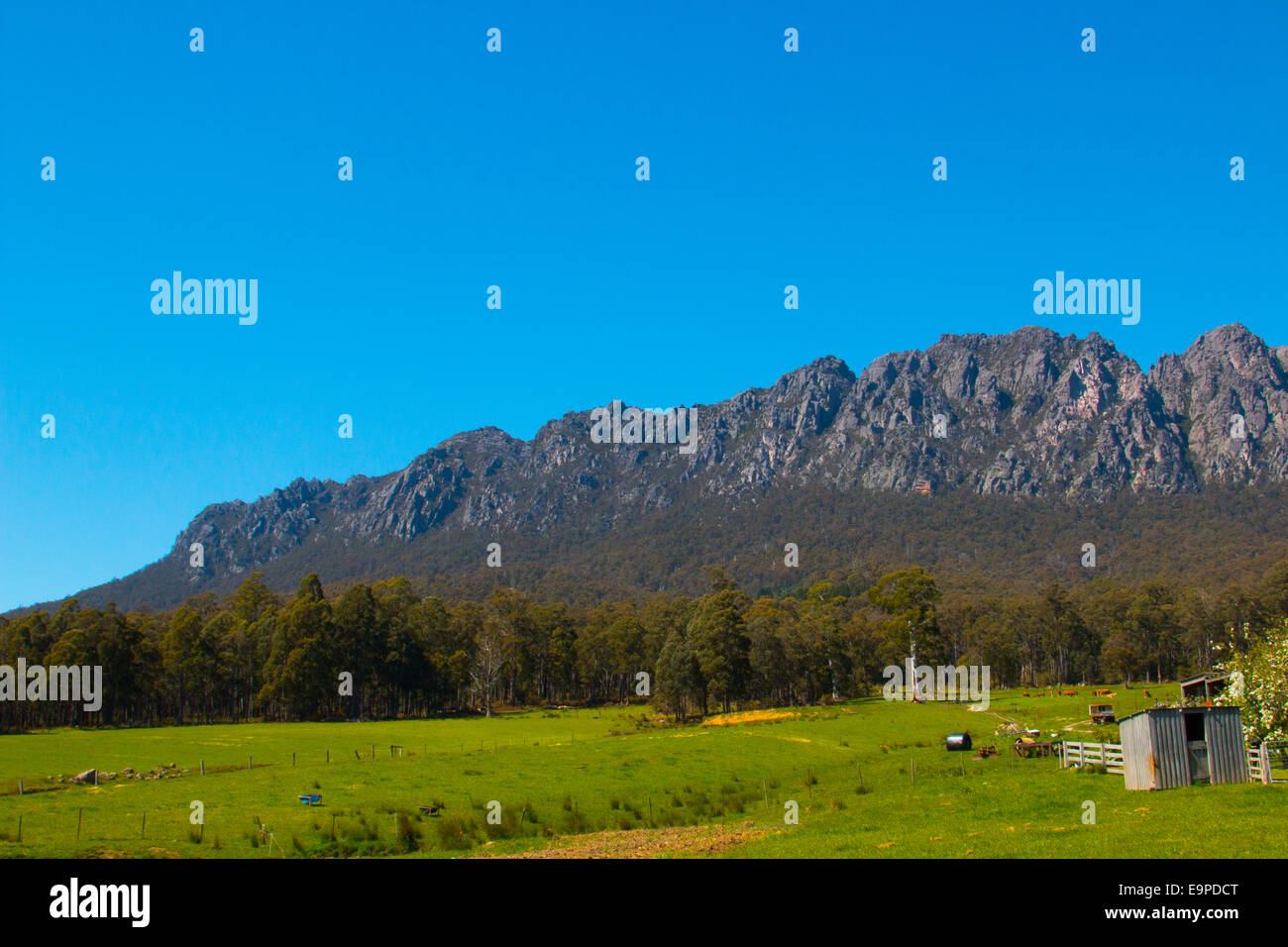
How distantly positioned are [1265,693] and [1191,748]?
628cm

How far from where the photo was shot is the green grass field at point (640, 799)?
1955 centimetres

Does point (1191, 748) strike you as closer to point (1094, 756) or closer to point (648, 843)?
point (1094, 756)

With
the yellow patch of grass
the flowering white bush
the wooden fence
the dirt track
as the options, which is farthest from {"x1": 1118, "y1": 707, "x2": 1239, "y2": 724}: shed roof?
the yellow patch of grass

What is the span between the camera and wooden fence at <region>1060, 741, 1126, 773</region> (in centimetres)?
2927

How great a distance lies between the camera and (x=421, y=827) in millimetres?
27016

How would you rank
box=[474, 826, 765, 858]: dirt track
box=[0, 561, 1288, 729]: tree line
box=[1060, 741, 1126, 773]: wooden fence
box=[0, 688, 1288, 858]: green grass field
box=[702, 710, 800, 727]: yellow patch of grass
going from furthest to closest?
1. box=[0, 561, 1288, 729]: tree line
2. box=[702, 710, 800, 727]: yellow patch of grass
3. box=[1060, 741, 1126, 773]: wooden fence
4. box=[474, 826, 765, 858]: dirt track
5. box=[0, 688, 1288, 858]: green grass field

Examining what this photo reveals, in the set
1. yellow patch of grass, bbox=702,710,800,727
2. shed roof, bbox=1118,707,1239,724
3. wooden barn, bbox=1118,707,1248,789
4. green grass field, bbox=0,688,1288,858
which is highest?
shed roof, bbox=1118,707,1239,724

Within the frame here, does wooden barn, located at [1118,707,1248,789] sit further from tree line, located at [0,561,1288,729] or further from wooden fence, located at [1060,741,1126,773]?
tree line, located at [0,561,1288,729]

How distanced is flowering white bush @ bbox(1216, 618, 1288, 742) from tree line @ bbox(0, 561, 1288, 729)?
49672 mm

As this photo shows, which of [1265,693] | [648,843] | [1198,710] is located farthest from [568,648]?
[1198,710]

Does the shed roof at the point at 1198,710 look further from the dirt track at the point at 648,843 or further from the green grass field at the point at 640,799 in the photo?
the dirt track at the point at 648,843
